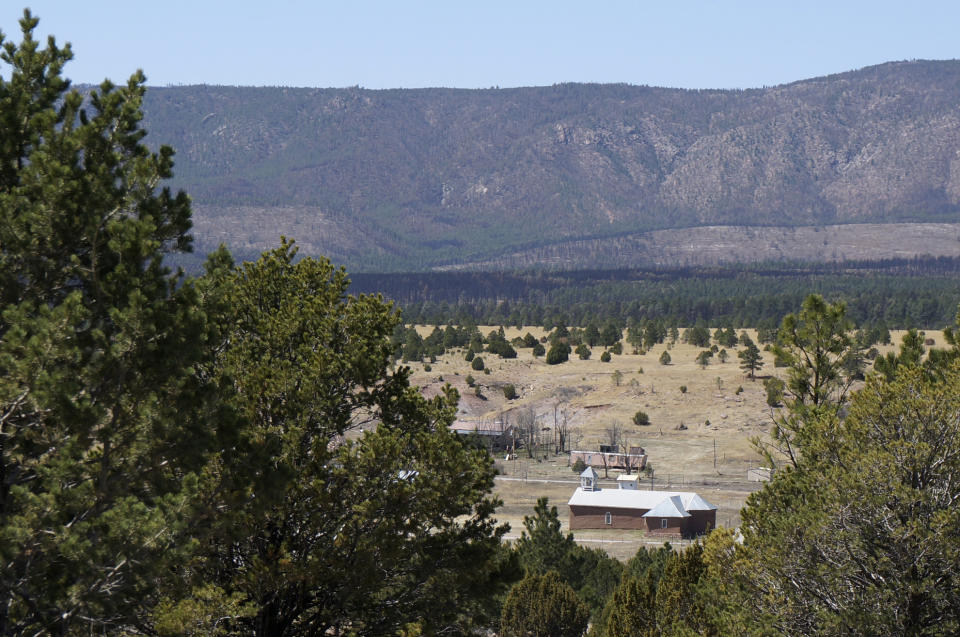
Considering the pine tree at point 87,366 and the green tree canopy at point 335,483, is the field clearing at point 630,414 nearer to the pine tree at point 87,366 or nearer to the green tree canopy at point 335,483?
the green tree canopy at point 335,483

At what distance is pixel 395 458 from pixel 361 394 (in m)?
1.55

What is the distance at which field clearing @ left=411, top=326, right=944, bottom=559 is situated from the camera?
244ft

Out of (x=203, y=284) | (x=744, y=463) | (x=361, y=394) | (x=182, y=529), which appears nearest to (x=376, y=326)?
(x=361, y=394)

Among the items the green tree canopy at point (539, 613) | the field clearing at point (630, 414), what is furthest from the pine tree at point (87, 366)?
the field clearing at point (630, 414)

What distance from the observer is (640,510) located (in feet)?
219

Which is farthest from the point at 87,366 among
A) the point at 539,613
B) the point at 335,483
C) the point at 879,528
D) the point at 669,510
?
the point at 669,510

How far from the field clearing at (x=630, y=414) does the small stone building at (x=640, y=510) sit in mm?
730

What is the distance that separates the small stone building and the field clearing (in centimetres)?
73

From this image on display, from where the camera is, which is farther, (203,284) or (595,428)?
(595,428)

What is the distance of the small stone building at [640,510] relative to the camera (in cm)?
6438

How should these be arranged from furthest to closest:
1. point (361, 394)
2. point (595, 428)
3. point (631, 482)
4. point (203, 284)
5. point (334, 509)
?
1. point (595, 428)
2. point (631, 482)
3. point (361, 394)
4. point (334, 509)
5. point (203, 284)

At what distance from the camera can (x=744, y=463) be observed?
82.6 meters

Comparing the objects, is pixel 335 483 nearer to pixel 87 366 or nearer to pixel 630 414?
pixel 87 366

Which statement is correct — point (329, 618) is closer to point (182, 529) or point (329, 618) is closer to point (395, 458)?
point (395, 458)
